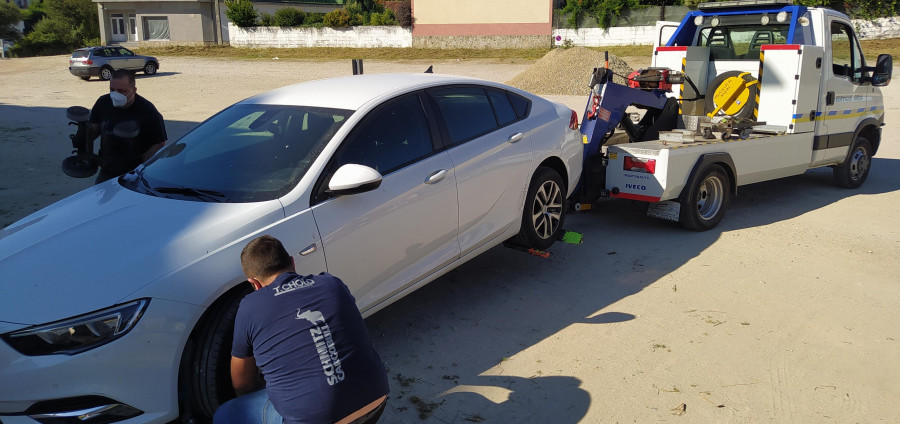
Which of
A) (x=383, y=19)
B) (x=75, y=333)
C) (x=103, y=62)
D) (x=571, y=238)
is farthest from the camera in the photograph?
(x=383, y=19)

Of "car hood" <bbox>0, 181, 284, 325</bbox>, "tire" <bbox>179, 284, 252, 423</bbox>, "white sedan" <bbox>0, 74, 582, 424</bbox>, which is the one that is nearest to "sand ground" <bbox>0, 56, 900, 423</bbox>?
"white sedan" <bbox>0, 74, 582, 424</bbox>

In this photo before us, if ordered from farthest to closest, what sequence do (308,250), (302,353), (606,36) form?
1. (606,36)
2. (308,250)
3. (302,353)

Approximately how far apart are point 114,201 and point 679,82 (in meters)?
6.33

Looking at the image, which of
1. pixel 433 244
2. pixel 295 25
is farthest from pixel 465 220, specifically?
pixel 295 25

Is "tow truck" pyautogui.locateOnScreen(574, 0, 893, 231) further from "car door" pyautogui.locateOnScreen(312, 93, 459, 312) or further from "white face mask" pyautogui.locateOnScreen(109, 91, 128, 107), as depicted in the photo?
"white face mask" pyautogui.locateOnScreen(109, 91, 128, 107)

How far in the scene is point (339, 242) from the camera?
13.2 feet

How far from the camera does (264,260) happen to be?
2.93 meters

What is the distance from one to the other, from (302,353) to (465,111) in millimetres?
3018

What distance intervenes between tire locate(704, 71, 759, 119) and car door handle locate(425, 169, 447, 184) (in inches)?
202

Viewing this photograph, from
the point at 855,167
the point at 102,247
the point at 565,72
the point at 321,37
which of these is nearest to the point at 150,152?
the point at 102,247

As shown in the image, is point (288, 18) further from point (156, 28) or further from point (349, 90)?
point (349, 90)

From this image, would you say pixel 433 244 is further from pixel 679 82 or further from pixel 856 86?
pixel 856 86

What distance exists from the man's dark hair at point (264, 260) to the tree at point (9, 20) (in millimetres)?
68947

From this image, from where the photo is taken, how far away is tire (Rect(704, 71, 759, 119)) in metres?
8.43
